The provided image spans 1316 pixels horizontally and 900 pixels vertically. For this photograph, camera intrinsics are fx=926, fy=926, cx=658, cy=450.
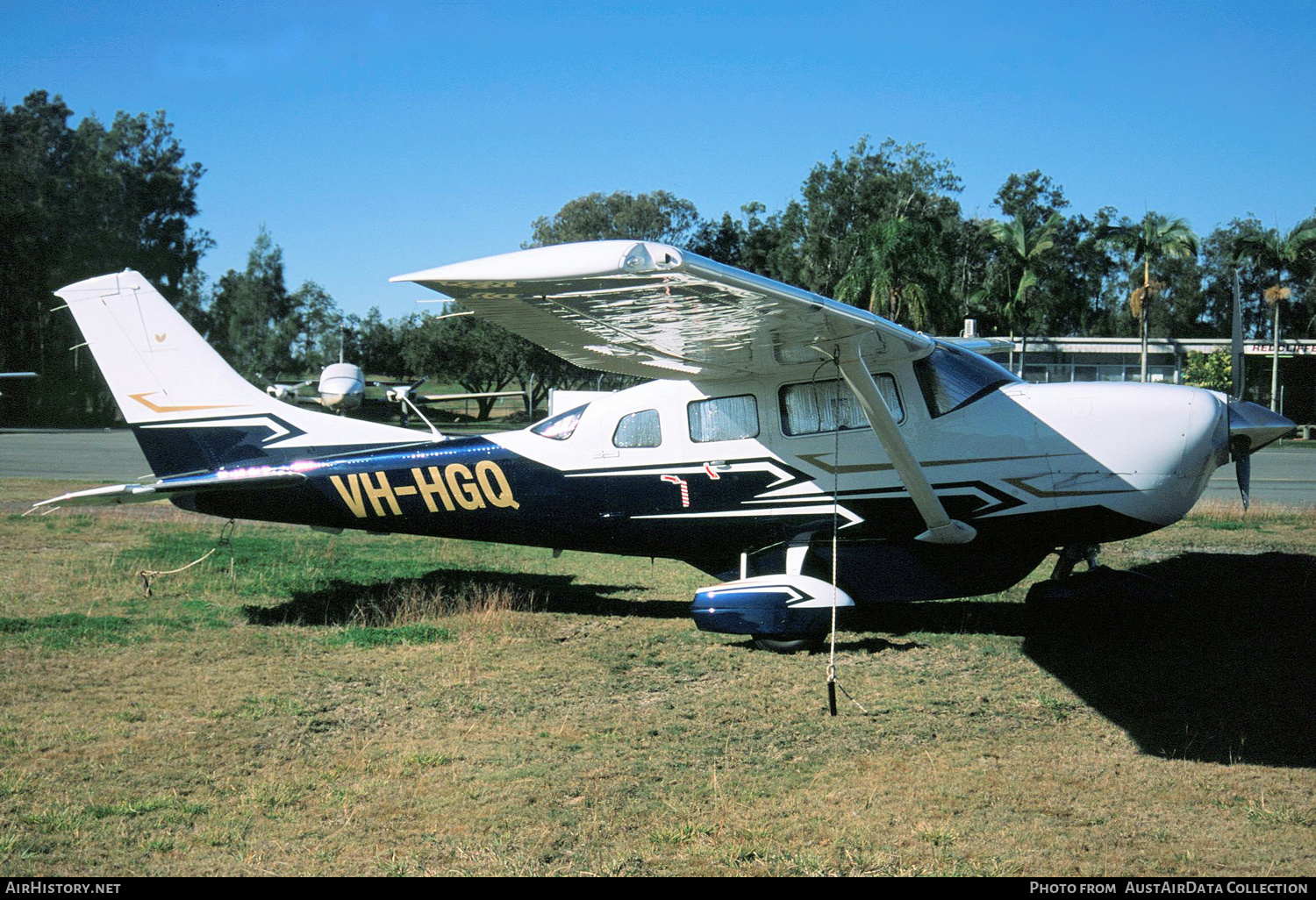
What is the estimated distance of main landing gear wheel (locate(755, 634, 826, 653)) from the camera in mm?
7656

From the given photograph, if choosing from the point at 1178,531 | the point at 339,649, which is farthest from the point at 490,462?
the point at 1178,531

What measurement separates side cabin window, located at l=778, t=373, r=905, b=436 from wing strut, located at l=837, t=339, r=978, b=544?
1.27 ft

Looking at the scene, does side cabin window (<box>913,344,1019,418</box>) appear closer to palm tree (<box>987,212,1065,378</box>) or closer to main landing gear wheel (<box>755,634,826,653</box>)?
main landing gear wheel (<box>755,634,826,653</box>)

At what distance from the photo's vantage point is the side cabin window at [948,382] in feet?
25.3

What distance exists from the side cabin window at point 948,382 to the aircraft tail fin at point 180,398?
492 centimetres

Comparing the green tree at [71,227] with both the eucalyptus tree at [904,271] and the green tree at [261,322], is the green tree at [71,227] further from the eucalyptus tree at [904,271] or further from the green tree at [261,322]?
the eucalyptus tree at [904,271]

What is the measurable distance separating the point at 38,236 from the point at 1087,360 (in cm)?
5807

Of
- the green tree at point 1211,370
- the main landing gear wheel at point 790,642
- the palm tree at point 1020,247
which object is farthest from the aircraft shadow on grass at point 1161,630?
the palm tree at point 1020,247

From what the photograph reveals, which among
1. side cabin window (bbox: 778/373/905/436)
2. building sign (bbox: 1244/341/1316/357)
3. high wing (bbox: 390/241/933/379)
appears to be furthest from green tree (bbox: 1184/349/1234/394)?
high wing (bbox: 390/241/933/379)

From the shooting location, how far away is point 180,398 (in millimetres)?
9016

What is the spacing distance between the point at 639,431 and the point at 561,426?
80 cm

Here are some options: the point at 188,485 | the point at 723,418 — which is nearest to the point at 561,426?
the point at 723,418

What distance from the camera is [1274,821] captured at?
171 inches
